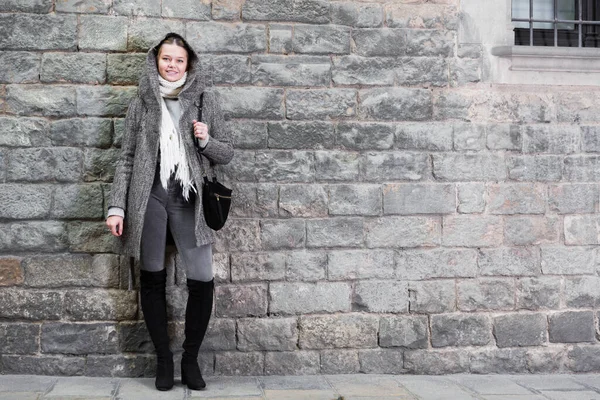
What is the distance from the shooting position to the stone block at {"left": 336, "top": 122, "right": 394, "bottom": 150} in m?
5.48

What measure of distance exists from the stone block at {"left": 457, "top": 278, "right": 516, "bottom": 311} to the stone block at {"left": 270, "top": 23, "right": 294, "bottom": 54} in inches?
82.6

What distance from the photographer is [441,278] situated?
556cm

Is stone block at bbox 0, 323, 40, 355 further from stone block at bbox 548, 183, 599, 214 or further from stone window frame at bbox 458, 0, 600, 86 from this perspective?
stone block at bbox 548, 183, 599, 214

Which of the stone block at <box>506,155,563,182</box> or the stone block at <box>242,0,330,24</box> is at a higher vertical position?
the stone block at <box>242,0,330,24</box>

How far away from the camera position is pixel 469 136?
18.4 feet

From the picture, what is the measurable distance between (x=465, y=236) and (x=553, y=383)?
3.85ft

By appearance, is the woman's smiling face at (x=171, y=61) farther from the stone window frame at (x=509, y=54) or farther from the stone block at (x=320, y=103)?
the stone window frame at (x=509, y=54)

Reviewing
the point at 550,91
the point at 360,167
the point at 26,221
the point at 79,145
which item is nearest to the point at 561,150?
the point at 550,91

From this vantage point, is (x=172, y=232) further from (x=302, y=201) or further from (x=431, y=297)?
(x=431, y=297)

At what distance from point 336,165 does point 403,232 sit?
0.68 m

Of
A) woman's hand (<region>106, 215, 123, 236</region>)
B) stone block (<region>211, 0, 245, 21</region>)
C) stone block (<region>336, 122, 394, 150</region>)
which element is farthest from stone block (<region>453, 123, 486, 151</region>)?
woman's hand (<region>106, 215, 123, 236</region>)

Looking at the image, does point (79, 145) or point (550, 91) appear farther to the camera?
point (550, 91)

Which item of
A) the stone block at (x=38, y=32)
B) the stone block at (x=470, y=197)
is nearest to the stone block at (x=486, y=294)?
the stone block at (x=470, y=197)

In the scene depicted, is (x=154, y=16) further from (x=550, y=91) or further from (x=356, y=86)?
(x=550, y=91)
